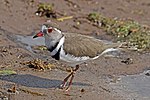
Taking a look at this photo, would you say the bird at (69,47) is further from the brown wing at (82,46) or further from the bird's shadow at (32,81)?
the bird's shadow at (32,81)

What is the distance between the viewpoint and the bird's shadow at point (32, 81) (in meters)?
8.12

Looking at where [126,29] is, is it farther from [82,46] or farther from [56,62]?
[82,46]

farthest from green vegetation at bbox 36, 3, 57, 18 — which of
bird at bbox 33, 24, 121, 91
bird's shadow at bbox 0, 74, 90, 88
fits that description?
bird at bbox 33, 24, 121, 91

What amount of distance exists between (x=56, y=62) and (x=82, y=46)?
60.7 inches

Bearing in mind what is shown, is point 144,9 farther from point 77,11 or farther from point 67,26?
point 67,26

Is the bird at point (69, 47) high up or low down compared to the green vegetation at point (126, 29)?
up

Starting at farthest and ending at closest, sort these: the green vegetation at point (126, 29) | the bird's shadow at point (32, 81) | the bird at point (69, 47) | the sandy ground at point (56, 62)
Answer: the green vegetation at point (126, 29) → the bird's shadow at point (32, 81) → the sandy ground at point (56, 62) → the bird at point (69, 47)

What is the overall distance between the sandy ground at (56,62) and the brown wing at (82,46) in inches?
24.7

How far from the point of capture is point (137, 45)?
11.4 meters

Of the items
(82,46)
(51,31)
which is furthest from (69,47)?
(51,31)

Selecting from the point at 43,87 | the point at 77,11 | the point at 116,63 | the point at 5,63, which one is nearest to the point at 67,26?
the point at 77,11

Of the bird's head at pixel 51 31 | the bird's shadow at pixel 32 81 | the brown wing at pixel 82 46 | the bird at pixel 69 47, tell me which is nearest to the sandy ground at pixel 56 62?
the bird's shadow at pixel 32 81

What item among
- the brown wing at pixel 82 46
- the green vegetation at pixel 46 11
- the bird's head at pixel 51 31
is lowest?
the green vegetation at pixel 46 11

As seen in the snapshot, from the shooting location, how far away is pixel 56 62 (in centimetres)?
943
